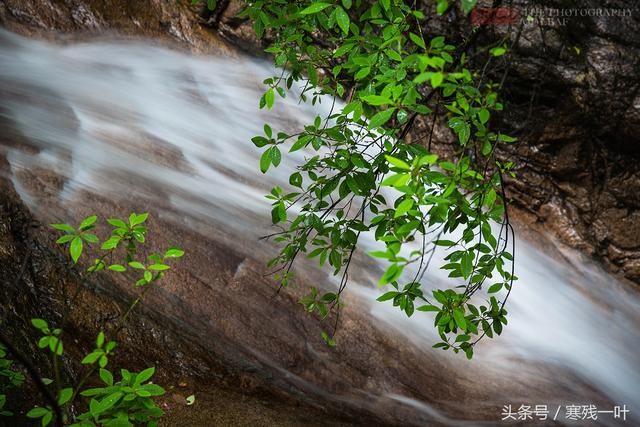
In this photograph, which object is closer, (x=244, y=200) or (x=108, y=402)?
(x=108, y=402)

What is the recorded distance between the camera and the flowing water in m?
3.84

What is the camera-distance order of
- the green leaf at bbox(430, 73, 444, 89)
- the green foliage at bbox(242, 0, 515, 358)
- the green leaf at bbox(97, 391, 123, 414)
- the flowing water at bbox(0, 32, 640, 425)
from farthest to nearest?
1. the flowing water at bbox(0, 32, 640, 425)
2. the green leaf at bbox(97, 391, 123, 414)
3. the green foliage at bbox(242, 0, 515, 358)
4. the green leaf at bbox(430, 73, 444, 89)

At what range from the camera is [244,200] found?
181 inches

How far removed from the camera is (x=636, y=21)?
5484mm

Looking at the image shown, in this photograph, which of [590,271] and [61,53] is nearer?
[61,53]

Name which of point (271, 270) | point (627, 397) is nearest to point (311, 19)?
point (271, 270)

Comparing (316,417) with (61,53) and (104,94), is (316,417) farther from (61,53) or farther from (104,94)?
(61,53)

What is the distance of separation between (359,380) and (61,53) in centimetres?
434

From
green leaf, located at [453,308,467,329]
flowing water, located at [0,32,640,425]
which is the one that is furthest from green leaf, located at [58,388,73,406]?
flowing water, located at [0,32,640,425]

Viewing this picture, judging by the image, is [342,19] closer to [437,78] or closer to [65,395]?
[437,78]

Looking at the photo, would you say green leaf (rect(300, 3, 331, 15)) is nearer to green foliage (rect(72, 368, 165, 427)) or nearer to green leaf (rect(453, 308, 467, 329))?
green leaf (rect(453, 308, 467, 329))

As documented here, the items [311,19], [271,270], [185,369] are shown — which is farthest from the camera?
[271,270]

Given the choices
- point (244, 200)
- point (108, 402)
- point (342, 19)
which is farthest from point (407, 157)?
point (244, 200)

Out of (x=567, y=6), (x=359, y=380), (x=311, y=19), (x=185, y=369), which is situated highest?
(x=567, y=6)
